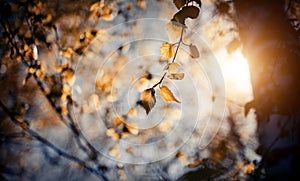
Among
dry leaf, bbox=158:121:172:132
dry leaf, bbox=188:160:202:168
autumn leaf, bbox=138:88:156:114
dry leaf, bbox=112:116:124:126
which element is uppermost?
autumn leaf, bbox=138:88:156:114

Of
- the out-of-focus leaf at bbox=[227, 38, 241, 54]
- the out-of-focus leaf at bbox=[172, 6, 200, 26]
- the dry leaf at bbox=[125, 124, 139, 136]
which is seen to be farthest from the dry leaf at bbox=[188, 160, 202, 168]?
the out-of-focus leaf at bbox=[172, 6, 200, 26]

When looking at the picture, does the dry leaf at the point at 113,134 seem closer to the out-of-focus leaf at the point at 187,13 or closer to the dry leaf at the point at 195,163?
the dry leaf at the point at 195,163

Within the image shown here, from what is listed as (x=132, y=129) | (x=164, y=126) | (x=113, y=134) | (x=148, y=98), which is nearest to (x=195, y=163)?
(x=164, y=126)

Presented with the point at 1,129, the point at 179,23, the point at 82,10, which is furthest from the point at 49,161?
the point at 179,23

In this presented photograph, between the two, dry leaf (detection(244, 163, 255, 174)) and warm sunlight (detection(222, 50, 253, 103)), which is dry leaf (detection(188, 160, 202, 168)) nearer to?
dry leaf (detection(244, 163, 255, 174))

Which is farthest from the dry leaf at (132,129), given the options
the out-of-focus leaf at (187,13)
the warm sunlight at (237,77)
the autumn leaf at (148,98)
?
the out-of-focus leaf at (187,13)

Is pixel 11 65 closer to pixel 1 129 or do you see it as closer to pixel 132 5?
pixel 1 129

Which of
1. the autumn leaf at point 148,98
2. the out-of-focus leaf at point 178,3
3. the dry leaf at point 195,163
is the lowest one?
the dry leaf at point 195,163

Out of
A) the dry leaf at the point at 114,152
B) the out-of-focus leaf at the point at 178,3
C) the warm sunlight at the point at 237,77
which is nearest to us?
the out-of-focus leaf at the point at 178,3
